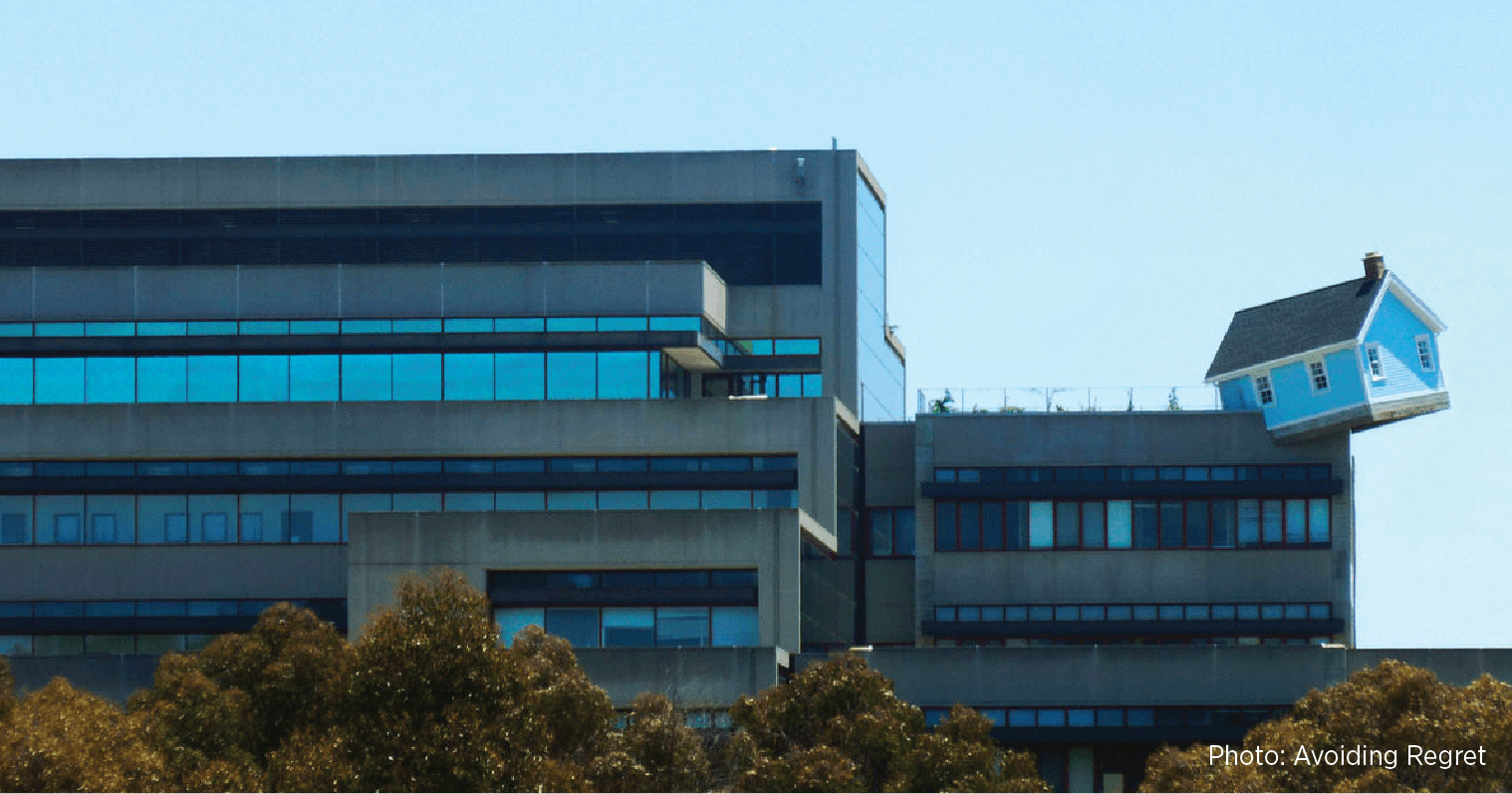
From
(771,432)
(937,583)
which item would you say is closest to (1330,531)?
(937,583)

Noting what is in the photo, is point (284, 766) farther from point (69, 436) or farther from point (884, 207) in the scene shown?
point (884, 207)

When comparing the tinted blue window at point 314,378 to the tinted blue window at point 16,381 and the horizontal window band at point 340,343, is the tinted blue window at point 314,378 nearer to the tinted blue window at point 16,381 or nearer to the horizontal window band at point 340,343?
the horizontal window band at point 340,343

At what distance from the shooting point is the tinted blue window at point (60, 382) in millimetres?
96688

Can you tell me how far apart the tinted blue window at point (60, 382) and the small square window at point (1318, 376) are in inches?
1787

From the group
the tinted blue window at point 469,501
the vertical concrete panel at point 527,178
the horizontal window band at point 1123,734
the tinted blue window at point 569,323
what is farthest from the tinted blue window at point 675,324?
the horizontal window band at point 1123,734

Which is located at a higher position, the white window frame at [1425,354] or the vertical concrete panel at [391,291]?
the vertical concrete panel at [391,291]

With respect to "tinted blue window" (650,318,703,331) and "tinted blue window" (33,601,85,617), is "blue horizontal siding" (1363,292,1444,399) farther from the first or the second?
"tinted blue window" (33,601,85,617)

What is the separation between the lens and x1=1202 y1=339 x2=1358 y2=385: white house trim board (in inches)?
3568

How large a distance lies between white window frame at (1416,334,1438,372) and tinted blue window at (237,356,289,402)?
41.8 m

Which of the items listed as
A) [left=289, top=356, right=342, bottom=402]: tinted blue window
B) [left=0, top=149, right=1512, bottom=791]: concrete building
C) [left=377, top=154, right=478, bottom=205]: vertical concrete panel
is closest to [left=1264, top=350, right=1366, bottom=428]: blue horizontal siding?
[left=0, top=149, right=1512, bottom=791]: concrete building

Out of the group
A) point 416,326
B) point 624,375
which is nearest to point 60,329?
point 416,326

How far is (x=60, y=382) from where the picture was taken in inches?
3809

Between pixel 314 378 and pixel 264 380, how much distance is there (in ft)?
6.10

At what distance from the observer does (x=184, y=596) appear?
9219 centimetres
